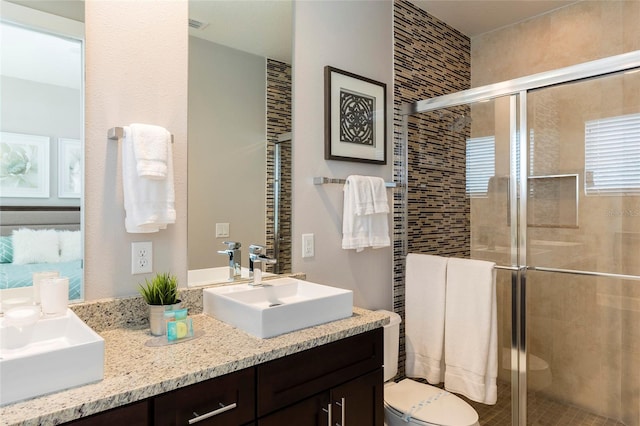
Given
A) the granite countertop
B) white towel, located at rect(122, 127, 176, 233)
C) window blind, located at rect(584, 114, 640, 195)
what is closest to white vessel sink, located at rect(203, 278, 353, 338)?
the granite countertop

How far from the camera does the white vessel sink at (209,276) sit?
62.3 inches

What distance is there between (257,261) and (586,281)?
171cm

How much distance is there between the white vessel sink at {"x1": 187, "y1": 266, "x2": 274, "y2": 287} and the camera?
158cm

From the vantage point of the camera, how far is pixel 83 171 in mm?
1318

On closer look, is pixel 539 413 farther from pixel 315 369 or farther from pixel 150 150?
pixel 150 150

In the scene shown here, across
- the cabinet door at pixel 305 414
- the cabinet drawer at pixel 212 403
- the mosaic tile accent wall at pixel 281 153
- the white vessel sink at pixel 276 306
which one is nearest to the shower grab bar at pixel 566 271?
the white vessel sink at pixel 276 306

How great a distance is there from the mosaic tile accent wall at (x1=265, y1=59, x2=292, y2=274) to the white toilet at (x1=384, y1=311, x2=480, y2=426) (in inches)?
29.1

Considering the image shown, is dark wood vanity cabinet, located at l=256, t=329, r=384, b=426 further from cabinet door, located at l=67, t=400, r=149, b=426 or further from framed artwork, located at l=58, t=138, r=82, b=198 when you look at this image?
framed artwork, located at l=58, t=138, r=82, b=198

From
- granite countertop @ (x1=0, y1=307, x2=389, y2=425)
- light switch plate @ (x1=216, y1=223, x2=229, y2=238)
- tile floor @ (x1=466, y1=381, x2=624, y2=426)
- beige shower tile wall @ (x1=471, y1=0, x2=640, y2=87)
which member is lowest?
tile floor @ (x1=466, y1=381, x2=624, y2=426)

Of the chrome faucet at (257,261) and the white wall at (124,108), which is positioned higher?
the white wall at (124,108)

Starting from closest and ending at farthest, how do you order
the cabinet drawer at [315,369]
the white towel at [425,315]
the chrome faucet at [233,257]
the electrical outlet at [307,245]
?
the cabinet drawer at [315,369] < the chrome faucet at [233,257] < the electrical outlet at [307,245] < the white towel at [425,315]

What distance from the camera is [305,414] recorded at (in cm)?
126

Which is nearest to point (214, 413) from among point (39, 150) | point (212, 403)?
point (212, 403)

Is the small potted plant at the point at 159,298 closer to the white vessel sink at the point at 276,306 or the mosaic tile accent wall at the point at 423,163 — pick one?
the white vessel sink at the point at 276,306
